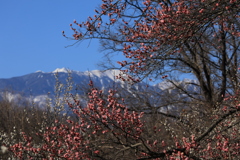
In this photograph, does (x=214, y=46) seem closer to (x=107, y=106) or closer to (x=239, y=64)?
(x=239, y=64)

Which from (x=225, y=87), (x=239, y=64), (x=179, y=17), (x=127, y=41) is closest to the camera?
(x=179, y=17)

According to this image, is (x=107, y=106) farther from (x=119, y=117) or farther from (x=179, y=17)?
(x=179, y=17)

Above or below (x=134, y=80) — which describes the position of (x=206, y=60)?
above

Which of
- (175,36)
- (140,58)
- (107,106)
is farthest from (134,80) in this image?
(175,36)

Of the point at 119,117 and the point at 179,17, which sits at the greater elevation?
the point at 179,17

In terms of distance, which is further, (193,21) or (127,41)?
(127,41)

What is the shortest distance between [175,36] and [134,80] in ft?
11.7

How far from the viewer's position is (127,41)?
34.8 feet

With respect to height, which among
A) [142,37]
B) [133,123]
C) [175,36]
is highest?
[142,37]

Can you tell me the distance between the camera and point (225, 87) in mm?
14203

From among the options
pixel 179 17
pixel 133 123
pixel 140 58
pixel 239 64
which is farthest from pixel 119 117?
pixel 239 64

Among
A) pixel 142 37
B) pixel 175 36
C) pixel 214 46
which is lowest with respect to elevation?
pixel 175 36

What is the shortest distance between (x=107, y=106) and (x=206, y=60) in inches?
291

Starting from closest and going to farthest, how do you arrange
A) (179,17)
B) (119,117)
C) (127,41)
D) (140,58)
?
1. (179,17)
2. (119,117)
3. (140,58)
4. (127,41)
